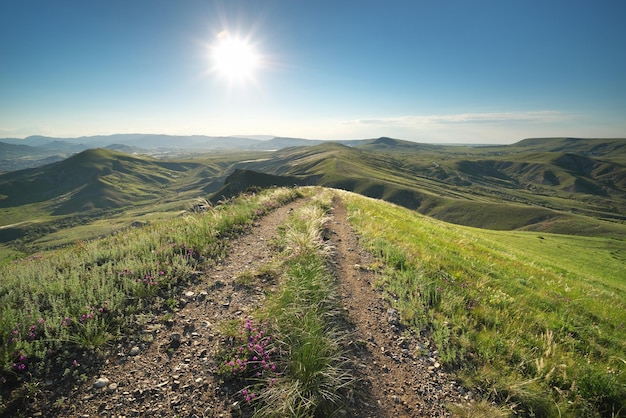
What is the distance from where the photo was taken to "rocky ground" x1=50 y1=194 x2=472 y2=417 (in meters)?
4.61

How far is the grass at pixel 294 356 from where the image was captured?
178 inches

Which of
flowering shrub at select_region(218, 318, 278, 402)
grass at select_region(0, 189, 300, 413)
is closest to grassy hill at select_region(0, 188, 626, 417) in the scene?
grass at select_region(0, 189, 300, 413)

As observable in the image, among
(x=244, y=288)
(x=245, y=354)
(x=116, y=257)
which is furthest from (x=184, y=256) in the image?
(x=245, y=354)

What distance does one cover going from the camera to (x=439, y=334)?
22.0 feet

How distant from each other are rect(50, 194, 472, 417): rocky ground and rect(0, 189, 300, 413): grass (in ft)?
2.01

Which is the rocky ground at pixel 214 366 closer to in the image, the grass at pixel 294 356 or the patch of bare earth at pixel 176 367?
the patch of bare earth at pixel 176 367

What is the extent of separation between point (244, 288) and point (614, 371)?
381 inches

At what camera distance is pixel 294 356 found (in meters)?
5.13

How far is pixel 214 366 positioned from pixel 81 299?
12.9 feet

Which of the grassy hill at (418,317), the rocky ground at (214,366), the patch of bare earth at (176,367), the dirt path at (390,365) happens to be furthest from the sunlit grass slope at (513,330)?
the patch of bare earth at (176,367)

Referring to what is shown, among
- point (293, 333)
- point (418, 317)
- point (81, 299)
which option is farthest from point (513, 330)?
point (81, 299)

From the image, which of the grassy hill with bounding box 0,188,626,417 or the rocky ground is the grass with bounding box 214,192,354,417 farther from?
the grassy hill with bounding box 0,188,626,417

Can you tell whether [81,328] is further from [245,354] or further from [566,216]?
[566,216]

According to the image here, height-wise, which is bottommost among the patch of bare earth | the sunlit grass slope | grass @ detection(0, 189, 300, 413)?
the sunlit grass slope
